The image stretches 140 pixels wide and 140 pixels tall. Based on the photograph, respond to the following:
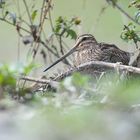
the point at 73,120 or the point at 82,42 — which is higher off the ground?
the point at 73,120

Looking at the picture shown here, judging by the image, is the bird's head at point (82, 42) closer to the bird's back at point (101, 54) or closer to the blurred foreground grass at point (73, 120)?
the bird's back at point (101, 54)

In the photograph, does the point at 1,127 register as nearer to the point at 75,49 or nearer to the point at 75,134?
the point at 75,134

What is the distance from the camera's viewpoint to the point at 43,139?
175cm

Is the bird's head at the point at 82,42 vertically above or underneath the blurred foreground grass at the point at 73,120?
underneath

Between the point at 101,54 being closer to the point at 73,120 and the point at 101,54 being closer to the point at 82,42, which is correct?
the point at 82,42

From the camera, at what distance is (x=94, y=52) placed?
5.98 metres

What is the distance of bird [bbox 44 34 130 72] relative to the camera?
18.4ft

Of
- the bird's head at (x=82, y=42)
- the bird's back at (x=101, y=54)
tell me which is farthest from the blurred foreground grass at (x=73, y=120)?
the bird's head at (x=82, y=42)

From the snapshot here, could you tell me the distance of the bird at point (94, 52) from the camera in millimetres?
5609

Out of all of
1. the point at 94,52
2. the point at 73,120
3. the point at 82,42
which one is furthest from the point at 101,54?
the point at 73,120

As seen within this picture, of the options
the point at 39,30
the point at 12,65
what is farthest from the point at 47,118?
the point at 39,30

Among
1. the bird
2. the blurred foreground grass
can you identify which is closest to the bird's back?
the bird

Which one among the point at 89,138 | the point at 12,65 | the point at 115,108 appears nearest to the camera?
the point at 89,138

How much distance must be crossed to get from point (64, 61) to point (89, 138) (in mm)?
4634
